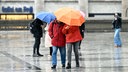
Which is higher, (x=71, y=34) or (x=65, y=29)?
(x=65, y=29)

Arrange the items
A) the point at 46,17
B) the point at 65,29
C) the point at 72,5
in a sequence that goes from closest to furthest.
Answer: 1. the point at 65,29
2. the point at 46,17
3. the point at 72,5

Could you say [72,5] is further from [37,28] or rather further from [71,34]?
[71,34]

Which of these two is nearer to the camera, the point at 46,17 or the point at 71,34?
the point at 71,34

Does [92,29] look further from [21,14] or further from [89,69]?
[89,69]

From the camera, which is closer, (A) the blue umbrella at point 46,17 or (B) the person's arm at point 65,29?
(B) the person's arm at point 65,29

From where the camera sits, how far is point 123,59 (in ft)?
59.7

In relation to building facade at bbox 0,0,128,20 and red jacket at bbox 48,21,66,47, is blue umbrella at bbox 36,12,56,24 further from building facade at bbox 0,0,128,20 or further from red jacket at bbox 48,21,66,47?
building facade at bbox 0,0,128,20

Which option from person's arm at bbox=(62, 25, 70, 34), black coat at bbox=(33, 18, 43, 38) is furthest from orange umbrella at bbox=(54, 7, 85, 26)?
black coat at bbox=(33, 18, 43, 38)

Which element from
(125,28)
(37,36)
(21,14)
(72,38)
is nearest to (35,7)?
(21,14)

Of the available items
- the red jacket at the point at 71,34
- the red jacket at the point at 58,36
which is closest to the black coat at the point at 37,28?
the red jacket at the point at 58,36

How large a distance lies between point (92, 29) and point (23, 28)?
7.90m

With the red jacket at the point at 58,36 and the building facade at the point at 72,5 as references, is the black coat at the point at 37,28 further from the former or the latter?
the building facade at the point at 72,5

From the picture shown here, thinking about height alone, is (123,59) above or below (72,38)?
below

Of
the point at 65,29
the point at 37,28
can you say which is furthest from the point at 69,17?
the point at 37,28
